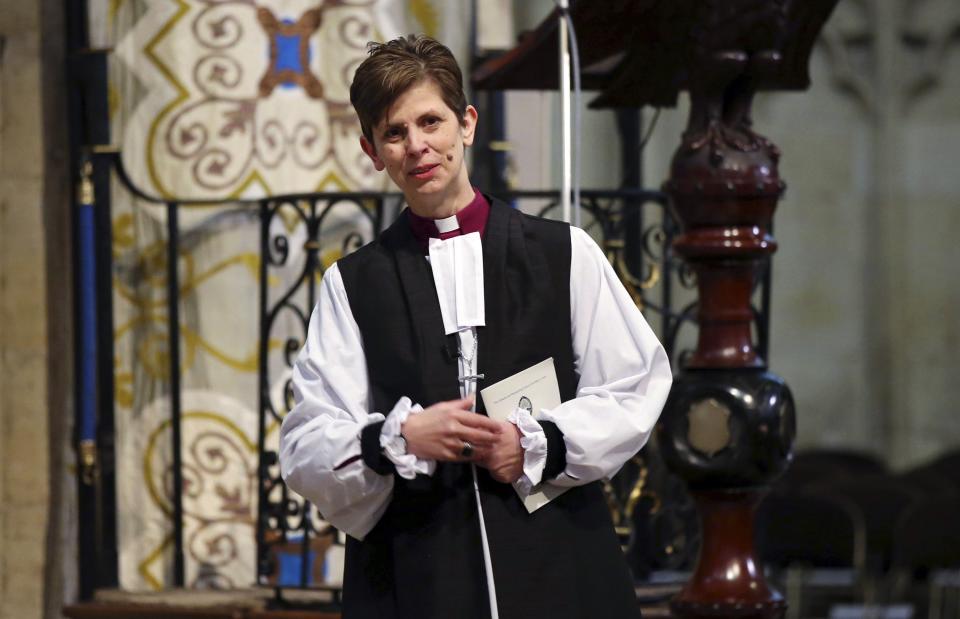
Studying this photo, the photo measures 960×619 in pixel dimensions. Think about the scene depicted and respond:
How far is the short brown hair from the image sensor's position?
8.68ft

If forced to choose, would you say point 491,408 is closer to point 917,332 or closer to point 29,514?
point 29,514

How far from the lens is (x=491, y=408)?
105 inches

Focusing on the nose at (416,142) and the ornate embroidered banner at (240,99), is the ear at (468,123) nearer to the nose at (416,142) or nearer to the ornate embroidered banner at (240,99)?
the nose at (416,142)

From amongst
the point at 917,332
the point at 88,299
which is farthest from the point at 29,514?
the point at 917,332

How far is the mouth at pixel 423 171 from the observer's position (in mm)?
2682

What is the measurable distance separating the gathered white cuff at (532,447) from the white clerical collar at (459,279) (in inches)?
8.7

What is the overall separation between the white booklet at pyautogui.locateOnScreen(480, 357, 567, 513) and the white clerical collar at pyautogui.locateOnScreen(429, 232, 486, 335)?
0.12 m

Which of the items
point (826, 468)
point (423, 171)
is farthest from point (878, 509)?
point (423, 171)

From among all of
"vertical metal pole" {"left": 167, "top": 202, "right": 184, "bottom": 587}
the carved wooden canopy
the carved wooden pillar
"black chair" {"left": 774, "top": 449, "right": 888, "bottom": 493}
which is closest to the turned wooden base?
the carved wooden pillar

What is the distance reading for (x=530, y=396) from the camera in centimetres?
270

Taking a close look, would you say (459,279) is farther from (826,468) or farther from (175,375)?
(826,468)

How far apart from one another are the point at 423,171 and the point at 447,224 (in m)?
0.14

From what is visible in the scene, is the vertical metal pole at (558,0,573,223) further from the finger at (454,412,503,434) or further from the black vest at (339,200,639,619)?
the finger at (454,412,503,434)

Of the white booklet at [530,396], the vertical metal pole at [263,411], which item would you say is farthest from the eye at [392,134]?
the vertical metal pole at [263,411]
